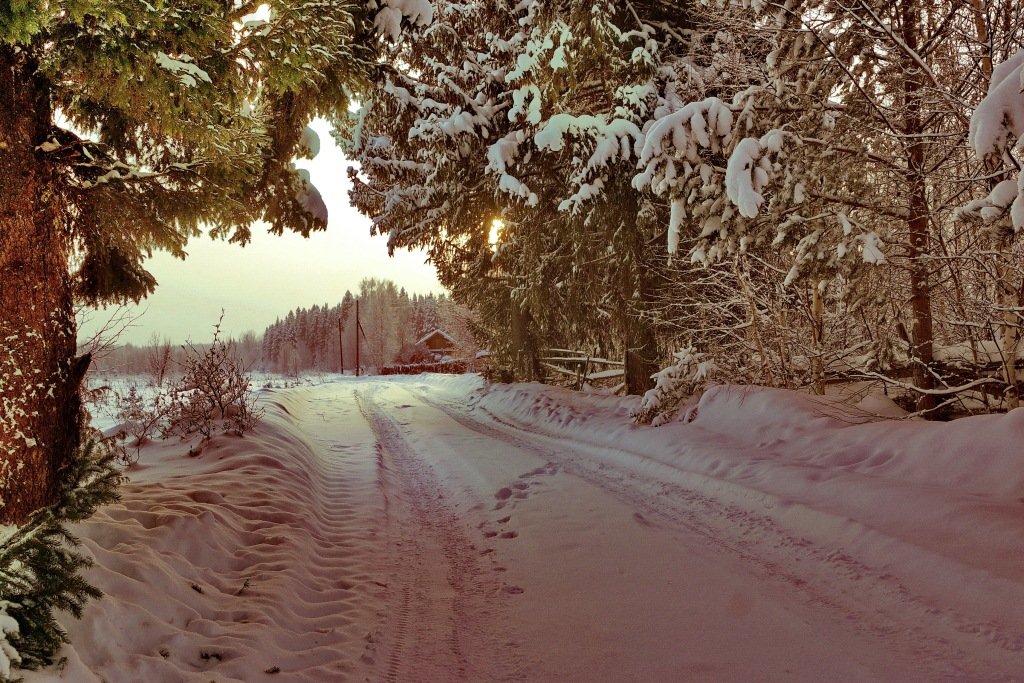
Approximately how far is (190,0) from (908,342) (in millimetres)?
8696

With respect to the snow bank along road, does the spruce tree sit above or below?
above

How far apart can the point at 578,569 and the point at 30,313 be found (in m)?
4.46

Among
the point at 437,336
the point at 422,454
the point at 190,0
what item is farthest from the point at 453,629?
the point at 437,336

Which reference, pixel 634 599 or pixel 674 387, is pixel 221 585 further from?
pixel 674 387

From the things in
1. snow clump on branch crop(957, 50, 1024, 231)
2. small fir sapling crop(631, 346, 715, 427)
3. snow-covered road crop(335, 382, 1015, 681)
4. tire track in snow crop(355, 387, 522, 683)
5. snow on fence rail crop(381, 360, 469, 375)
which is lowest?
tire track in snow crop(355, 387, 522, 683)

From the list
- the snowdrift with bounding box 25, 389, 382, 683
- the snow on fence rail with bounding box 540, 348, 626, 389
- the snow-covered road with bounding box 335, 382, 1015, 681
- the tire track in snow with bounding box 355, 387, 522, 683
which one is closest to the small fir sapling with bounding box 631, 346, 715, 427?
the snow-covered road with bounding box 335, 382, 1015, 681

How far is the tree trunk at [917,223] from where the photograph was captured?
675 centimetres

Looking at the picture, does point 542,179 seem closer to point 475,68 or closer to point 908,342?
point 475,68

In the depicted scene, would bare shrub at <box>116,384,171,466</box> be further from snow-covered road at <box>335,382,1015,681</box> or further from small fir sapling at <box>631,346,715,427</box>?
small fir sapling at <box>631,346,715,427</box>

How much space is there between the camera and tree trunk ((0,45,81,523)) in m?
3.76

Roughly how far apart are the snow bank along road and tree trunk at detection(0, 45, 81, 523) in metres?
0.56

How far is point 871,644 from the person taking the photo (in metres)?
3.20

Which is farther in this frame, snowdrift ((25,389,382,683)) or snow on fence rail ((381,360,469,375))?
snow on fence rail ((381,360,469,375))

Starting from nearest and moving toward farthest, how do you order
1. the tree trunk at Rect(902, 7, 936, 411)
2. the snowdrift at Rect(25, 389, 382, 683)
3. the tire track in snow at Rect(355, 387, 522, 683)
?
the snowdrift at Rect(25, 389, 382, 683), the tire track in snow at Rect(355, 387, 522, 683), the tree trunk at Rect(902, 7, 936, 411)
